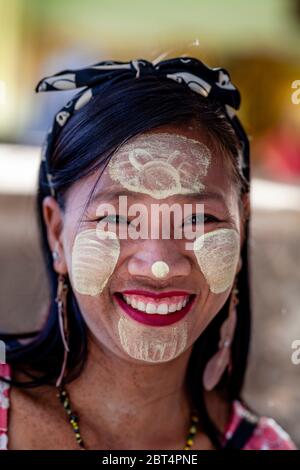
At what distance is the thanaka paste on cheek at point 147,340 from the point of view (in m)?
1.64

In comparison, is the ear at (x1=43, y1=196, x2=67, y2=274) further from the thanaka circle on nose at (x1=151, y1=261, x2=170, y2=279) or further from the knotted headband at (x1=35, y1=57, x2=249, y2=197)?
the thanaka circle on nose at (x1=151, y1=261, x2=170, y2=279)

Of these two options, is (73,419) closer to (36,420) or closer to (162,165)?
(36,420)

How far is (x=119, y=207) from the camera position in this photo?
162cm

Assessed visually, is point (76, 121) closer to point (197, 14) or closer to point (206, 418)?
point (206, 418)

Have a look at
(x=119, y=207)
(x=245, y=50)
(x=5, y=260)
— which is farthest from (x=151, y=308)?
(x=245, y=50)

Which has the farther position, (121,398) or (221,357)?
(221,357)

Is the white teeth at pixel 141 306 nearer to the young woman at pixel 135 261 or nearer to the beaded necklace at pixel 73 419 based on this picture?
the young woman at pixel 135 261

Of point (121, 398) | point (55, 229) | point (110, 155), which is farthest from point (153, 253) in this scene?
point (121, 398)

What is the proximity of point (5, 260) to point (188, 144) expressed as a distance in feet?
6.04

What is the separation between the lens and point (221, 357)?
2.07 metres

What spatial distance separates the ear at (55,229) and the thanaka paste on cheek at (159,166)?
25 cm

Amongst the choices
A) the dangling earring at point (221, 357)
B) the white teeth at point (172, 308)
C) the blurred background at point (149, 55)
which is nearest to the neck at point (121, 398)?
the dangling earring at point (221, 357)

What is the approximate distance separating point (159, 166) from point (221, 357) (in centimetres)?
70

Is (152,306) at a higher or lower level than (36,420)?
higher
